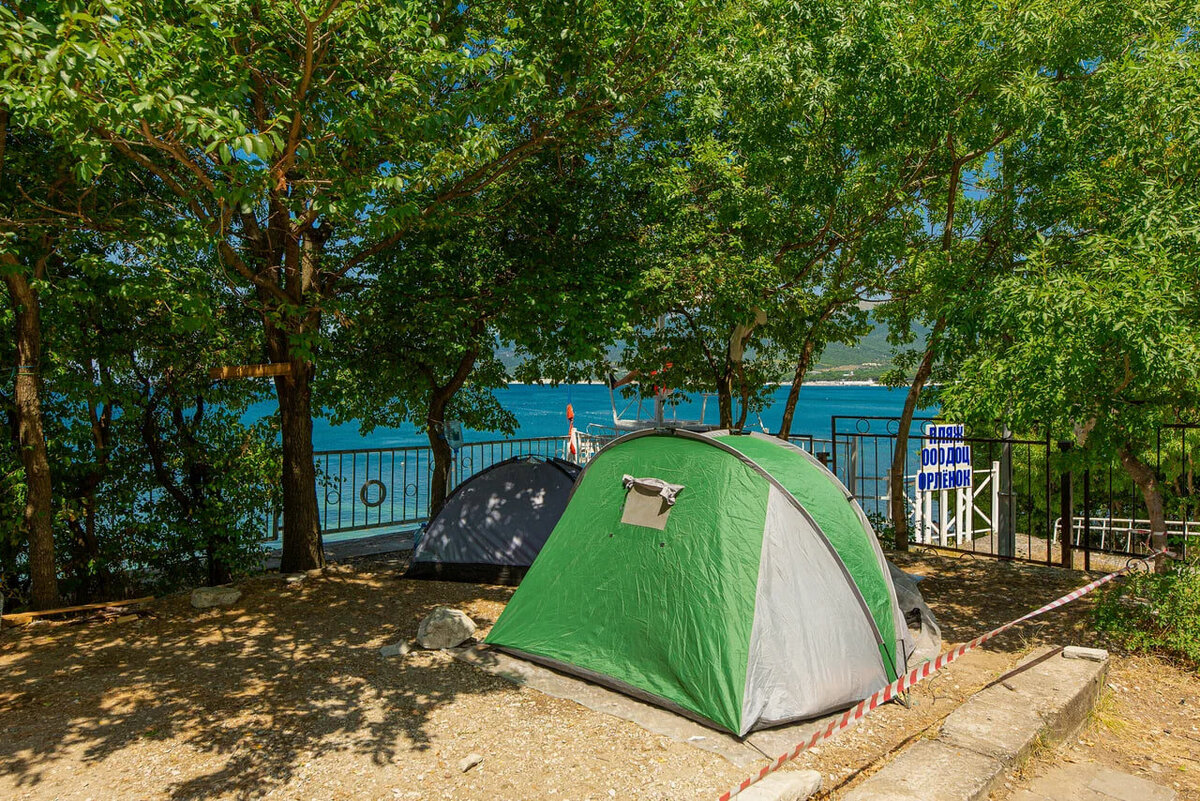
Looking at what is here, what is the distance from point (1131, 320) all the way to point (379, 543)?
369 inches

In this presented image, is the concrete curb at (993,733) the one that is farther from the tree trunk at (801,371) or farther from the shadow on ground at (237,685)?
the tree trunk at (801,371)

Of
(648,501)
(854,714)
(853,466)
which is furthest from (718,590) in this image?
(853,466)

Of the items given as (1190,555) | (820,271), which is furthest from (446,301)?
(1190,555)

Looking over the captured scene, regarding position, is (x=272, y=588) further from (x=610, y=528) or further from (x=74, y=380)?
(x=610, y=528)

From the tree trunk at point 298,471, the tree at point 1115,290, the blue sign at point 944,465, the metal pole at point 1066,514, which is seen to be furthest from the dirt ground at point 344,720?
the blue sign at point 944,465

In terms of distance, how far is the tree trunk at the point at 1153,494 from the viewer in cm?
689

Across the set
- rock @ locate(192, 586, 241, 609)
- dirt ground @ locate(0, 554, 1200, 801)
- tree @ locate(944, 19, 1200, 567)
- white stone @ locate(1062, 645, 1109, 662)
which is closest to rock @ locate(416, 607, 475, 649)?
dirt ground @ locate(0, 554, 1200, 801)

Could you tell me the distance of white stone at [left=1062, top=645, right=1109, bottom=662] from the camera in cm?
535

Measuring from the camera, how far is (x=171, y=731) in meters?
4.66

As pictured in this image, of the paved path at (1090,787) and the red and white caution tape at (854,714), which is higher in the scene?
the red and white caution tape at (854,714)

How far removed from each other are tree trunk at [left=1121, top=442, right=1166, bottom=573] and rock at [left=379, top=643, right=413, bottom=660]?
6781 millimetres

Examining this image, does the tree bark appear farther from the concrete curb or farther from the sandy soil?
the sandy soil

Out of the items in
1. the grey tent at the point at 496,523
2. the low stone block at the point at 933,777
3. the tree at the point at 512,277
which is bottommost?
the low stone block at the point at 933,777

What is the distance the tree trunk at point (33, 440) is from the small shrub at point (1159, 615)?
9759 mm
